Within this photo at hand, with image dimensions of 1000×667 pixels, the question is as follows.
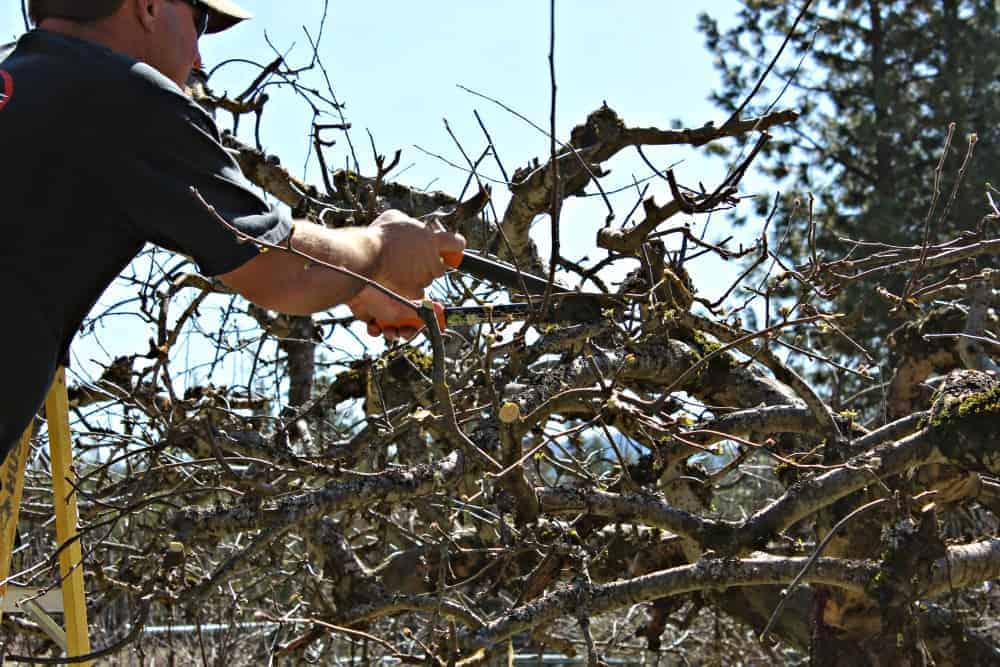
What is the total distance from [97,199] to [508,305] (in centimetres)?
137

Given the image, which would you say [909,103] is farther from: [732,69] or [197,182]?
[197,182]

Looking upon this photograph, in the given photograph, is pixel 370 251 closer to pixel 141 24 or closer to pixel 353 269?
pixel 353 269

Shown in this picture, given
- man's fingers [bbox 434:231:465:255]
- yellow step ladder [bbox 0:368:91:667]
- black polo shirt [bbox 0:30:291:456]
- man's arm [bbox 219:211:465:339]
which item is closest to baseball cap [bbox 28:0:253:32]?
black polo shirt [bbox 0:30:291:456]

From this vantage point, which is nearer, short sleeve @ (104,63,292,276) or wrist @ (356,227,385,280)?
short sleeve @ (104,63,292,276)

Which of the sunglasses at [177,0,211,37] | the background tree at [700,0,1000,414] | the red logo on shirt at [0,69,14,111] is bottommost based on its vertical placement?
the red logo on shirt at [0,69,14,111]

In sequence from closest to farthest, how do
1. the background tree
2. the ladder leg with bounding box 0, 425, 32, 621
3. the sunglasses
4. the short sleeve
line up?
the short sleeve < the sunglasses < the ladder leg with bounding box 0, 425, 32, 621 < the background tree

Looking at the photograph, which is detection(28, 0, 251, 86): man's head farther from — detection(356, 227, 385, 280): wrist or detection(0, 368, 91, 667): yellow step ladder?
detection(0, 368, 91, 667): yellow step ladder

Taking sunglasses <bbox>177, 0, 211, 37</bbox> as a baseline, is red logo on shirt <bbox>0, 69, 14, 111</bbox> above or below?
below

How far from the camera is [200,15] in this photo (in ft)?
6.67

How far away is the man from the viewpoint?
1.71 meters

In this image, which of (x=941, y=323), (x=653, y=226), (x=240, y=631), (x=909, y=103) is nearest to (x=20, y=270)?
(x=653, y=226)

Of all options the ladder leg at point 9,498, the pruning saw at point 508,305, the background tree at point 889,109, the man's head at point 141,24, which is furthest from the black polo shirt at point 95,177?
the background tree at point 889,109

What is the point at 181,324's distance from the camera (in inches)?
184

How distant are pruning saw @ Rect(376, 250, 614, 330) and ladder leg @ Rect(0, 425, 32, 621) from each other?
1.02m
